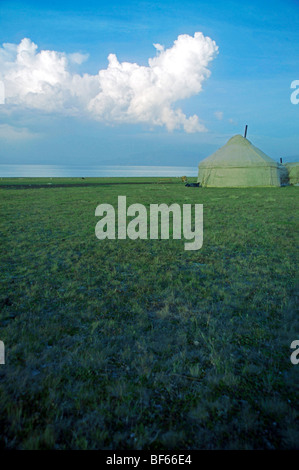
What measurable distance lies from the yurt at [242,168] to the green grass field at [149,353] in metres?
27.8

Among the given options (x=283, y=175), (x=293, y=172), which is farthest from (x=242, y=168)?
(x=293, y=172)

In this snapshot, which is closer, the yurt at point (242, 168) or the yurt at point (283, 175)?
the yurt at point (242, 168)

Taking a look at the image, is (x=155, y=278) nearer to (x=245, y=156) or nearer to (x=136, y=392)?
(x=136, y=392)

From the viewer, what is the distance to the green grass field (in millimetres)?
2121

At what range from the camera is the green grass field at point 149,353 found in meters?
2.12

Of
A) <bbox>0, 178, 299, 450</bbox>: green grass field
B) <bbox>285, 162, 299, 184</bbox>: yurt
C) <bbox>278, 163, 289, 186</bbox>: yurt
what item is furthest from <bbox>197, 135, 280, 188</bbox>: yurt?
<bbox>0, 178, 299, 450</bbox>: green grass field

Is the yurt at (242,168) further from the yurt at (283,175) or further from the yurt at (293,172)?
the yurt at (293,172)

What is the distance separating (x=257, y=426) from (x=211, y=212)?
12.6m

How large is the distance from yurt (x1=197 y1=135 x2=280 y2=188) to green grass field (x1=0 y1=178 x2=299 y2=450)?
2775cm

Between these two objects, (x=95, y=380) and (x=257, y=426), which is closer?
(x=257, y=426)

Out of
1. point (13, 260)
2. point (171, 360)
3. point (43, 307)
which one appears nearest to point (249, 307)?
point (171, 360)

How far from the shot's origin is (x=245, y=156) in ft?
104

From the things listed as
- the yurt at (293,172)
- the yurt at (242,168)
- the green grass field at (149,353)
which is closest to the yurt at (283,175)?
the yurt at (293,172)

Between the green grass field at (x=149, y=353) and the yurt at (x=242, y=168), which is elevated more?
the yurt at (x=242, y=168)
